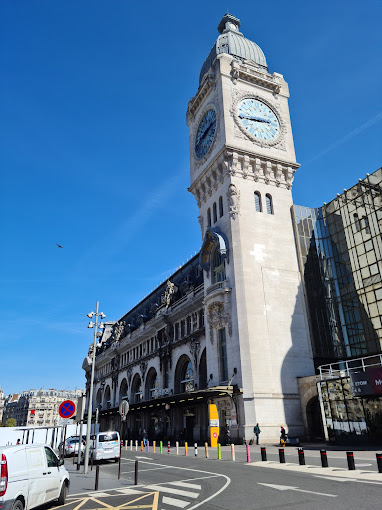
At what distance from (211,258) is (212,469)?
27812mm

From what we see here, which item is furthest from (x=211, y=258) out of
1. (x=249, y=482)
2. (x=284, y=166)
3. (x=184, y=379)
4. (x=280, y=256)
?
(x=249, y=482)

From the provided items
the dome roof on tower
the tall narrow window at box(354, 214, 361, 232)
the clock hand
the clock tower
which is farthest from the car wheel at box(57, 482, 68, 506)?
the dome roof on tower

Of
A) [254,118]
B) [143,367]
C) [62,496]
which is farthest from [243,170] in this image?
[62,496]

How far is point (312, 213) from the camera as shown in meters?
47.8

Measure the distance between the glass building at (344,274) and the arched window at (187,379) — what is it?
1608 centimetres

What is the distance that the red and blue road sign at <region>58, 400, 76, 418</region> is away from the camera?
18441 mm

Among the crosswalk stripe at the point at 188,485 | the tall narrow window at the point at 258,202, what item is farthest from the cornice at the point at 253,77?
the crosswalk stripe at the point at 188,485

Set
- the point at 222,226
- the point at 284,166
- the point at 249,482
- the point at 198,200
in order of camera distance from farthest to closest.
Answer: the point at 198,200 → the point at 284,166 → the point at 222,226 → the point at 249,482

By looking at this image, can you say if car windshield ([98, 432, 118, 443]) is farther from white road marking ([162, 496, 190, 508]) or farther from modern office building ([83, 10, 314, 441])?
white road marking ([162, 496, 190, 508])

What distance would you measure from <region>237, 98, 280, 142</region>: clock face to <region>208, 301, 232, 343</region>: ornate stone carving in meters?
20.1

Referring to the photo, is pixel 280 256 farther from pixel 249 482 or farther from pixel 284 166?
pixel 249 482

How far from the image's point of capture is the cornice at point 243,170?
44328 millimetres

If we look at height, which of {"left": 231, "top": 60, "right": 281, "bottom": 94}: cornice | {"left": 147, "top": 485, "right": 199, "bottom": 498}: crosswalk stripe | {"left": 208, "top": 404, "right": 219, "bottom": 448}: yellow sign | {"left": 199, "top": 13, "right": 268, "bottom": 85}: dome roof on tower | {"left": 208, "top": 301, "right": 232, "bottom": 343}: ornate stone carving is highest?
{"left": 199, "top": 13, "right": 268, "bottom": 85}: dome roof on tower

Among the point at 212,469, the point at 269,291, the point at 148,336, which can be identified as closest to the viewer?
the point at 212,469
